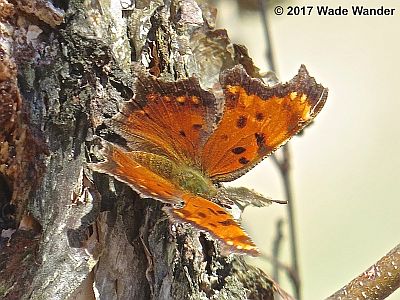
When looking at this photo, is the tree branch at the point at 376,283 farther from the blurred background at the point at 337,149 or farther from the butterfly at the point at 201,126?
the blurred background at the point at 337,149

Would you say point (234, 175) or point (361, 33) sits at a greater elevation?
point (361, 33)

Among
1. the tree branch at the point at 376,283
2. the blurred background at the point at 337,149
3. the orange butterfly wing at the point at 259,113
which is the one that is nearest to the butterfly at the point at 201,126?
the orange butterfly wing at the point at 259,113

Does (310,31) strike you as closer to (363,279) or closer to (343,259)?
(343,259)

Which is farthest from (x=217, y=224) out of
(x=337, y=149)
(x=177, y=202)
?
(x=337, y=149)

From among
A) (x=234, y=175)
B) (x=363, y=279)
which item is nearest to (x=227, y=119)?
(x=234, y=175)

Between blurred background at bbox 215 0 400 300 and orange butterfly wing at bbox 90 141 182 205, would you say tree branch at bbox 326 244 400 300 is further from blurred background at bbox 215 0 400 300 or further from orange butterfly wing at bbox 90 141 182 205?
blurred background at bbox 215 0 400 300

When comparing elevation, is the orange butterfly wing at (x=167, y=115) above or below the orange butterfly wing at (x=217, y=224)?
above
